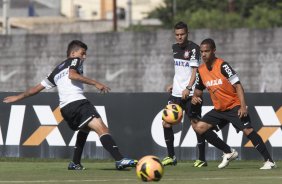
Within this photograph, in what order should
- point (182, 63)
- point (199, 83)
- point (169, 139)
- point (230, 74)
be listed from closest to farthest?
point (230, 74)
point (199, 83)
point (182, 63)
point (169, 139)

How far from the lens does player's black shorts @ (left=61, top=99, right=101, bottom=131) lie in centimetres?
1570

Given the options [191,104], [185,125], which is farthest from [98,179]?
[185,125]

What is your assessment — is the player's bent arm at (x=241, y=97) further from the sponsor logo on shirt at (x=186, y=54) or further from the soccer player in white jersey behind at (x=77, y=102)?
the soccer player in white jersey behind at (x=77, y=102)

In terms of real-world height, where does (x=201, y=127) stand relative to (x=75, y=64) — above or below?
below

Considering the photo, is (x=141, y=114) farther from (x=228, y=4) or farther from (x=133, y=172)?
(x=228, y=4)

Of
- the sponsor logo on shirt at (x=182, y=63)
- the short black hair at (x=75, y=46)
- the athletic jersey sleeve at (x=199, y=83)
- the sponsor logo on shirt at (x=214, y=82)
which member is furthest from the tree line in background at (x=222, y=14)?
the short black hair at (x=75, y=46)

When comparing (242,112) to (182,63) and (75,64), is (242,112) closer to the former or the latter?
(182,63)

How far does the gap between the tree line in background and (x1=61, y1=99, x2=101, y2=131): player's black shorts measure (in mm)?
58145

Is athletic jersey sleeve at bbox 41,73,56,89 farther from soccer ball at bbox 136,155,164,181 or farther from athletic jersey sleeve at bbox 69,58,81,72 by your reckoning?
soccer ball at bbox 136,155,164,181

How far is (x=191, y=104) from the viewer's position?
17.2m

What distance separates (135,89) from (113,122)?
17563mm

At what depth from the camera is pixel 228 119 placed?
1639 cm

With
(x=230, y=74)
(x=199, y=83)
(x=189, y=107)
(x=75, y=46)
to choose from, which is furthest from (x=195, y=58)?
(x=75, y=46)

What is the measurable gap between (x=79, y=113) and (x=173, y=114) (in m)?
1.83
